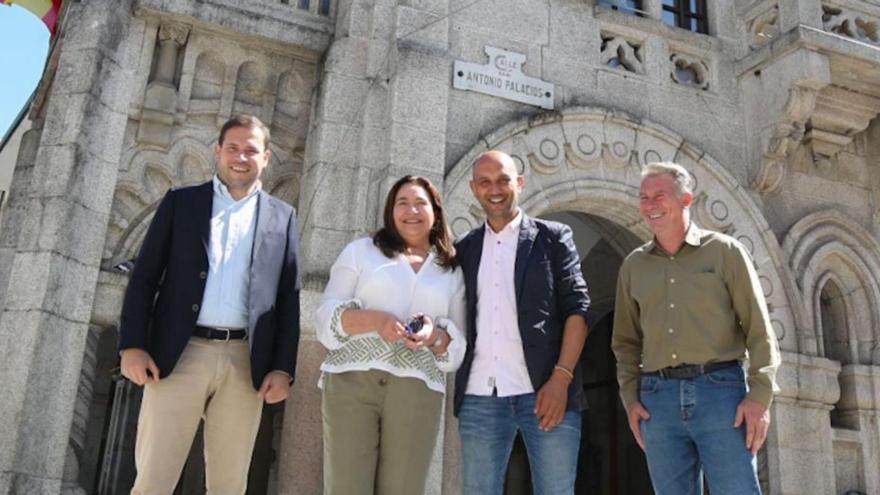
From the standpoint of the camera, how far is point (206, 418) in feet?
11.8

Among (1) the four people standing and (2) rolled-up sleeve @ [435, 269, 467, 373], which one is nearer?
(1) the four people standing

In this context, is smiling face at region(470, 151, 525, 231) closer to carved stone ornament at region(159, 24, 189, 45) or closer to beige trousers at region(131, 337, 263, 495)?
beige trousers at region(131, 337, 263, 495)

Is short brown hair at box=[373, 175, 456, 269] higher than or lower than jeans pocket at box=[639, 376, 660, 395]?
higher

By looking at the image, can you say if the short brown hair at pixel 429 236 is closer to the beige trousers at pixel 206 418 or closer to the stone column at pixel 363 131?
the beige trousers at pixel 206 418

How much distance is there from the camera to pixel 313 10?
7.46m

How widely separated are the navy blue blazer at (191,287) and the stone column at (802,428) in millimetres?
5297

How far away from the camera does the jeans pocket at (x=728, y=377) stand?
12.0ft

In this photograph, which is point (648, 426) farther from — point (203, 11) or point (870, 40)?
point (870, 40)

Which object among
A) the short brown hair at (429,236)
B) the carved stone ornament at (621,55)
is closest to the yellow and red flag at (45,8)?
the carved stone ornament at (621,55)

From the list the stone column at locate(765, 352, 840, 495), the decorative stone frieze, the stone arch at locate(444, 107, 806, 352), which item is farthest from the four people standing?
the decorative stone frieze

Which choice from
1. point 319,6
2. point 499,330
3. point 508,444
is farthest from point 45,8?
point 508,444

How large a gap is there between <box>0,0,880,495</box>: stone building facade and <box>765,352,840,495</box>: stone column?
18 millimetres

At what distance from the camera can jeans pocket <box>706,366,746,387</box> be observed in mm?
3648

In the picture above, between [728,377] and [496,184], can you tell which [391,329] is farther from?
[728,377]
